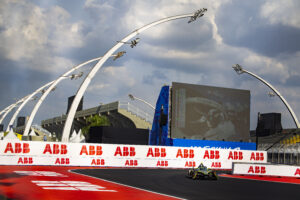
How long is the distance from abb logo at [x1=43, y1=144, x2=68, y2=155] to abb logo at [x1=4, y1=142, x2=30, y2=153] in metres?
1.48

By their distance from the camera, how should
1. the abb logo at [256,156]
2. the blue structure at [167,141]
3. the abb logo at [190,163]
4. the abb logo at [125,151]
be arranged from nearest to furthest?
the abb logo at [125,151], the abb logo at [190,163], the abb logo at [256,156], the blue structure at [167,141]

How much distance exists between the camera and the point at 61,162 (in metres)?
32.2

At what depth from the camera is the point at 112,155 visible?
1358 inches

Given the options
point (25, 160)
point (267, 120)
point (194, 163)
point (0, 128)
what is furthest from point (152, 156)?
point (0, 128)

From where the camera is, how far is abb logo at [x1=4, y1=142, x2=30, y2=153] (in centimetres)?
3041

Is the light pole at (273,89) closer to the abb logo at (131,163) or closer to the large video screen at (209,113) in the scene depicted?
the large video screen at (209,113)

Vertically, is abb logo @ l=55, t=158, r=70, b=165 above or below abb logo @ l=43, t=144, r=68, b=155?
below

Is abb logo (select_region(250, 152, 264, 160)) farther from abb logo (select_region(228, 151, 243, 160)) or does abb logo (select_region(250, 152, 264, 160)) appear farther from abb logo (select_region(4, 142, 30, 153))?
abb logo (select_region(4, 142, 30, 153))

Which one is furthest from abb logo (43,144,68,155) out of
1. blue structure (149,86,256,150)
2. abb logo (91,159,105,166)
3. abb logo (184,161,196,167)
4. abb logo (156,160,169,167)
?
blue structure (149,86,256,150)

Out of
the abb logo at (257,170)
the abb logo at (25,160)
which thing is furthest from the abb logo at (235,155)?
the abb logo at (25,160)

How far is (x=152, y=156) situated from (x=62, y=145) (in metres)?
8.48

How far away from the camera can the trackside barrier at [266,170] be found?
96.2 ft

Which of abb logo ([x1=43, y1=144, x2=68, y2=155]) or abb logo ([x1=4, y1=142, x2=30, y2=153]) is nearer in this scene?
abb logo ([x1=4, y1=142, x2=30, y2=153])

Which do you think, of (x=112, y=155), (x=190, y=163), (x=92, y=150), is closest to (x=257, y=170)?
(x=190, y=163)
